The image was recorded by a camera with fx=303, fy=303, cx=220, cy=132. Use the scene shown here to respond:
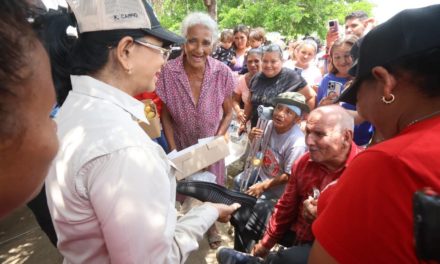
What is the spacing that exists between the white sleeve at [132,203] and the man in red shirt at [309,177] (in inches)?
46.2

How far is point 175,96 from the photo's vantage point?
2.99 meters

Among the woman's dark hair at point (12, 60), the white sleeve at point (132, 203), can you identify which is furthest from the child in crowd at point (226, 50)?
the woman's dark hair at point (12, 60)

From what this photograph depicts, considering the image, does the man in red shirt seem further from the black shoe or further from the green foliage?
the green foliage

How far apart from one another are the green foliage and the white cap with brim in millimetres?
10285

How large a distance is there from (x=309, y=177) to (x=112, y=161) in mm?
1606

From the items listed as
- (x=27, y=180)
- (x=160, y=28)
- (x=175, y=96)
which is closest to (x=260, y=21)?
(x=175, y=96)

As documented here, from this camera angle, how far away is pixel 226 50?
641 cm

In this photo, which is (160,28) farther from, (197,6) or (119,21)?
(197,6)

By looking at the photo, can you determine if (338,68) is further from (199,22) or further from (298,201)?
(298,201)

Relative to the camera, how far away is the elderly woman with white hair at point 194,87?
9.50 ft

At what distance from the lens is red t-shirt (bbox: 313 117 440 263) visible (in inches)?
30.5

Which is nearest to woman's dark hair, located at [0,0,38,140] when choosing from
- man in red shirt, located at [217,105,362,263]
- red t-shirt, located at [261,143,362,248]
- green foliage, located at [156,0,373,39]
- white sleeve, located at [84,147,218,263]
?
white sleeve, located at [84,147,218,263]

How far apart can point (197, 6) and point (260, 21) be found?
99.8 inches

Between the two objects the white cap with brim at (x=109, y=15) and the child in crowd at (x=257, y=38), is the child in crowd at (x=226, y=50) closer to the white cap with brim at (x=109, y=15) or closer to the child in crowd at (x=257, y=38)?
the child in crowd at (x=257, y=38)
